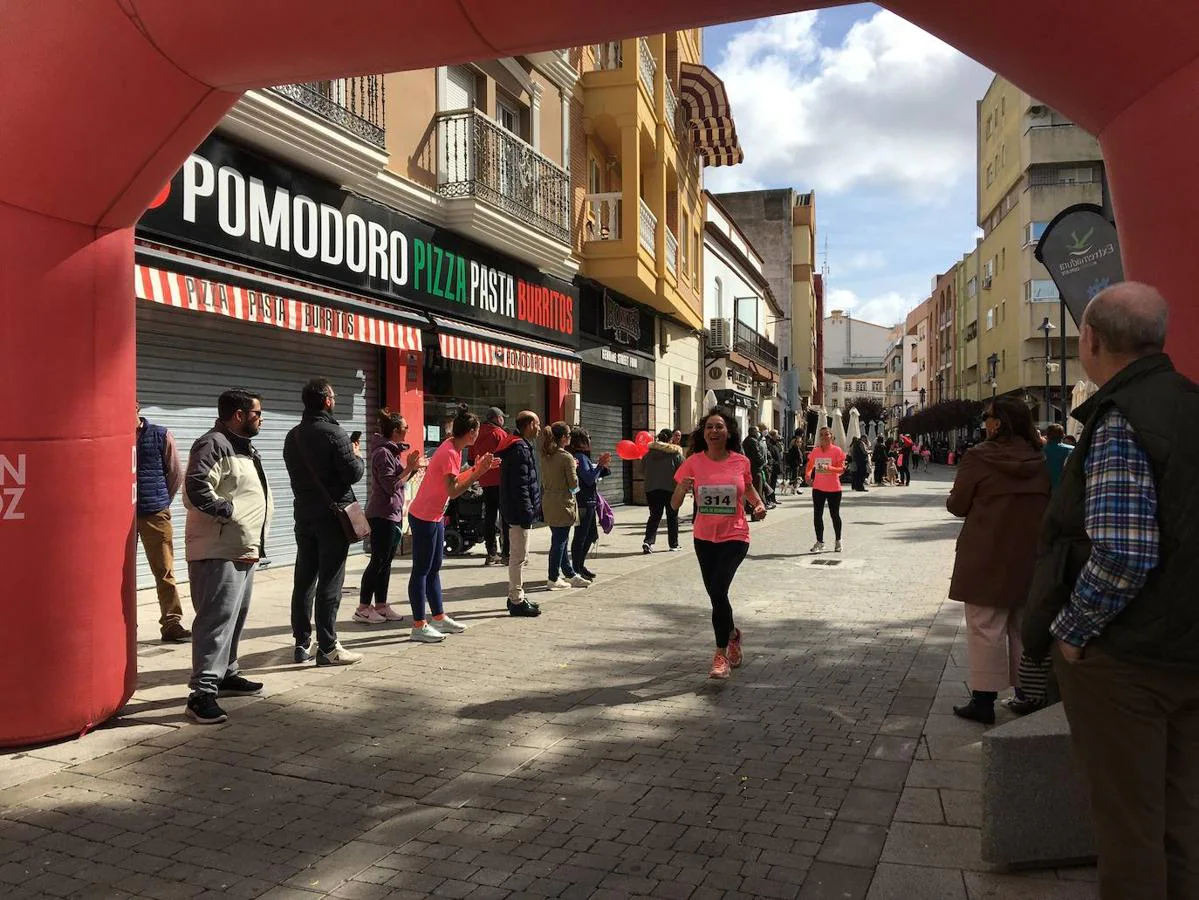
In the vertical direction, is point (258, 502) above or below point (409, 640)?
above

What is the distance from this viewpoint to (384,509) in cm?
764

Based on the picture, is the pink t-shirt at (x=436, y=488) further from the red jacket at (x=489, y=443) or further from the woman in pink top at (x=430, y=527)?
the red jacket at (x=489, y=443)

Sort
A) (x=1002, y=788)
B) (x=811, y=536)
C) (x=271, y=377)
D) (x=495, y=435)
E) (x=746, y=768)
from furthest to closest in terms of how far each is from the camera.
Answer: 1. (x=811, y=536)
2. (x=271, y=377)
3. (x=495, y=435)
4. (x=746, y=768)
5. (x=1002, y=788)

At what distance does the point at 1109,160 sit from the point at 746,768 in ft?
9.94

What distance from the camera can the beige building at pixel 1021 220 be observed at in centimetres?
4844

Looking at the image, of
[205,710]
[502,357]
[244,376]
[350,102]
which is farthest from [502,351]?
[205,710]

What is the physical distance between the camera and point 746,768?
175 inches

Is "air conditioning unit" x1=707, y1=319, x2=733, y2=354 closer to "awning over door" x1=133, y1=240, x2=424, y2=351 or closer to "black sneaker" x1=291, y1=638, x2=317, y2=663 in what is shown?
"awning over door" x1=133, y1=240, x2=424, y2=351

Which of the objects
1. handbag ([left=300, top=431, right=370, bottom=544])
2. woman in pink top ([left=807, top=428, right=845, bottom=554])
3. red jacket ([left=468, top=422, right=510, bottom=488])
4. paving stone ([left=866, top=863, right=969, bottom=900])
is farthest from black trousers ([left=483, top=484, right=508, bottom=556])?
paving stone ([left=866, top=863, right=969, bottom=900])

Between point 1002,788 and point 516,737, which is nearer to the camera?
point 1002,788

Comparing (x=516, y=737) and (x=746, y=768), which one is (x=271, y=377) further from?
(x=746, y=768)

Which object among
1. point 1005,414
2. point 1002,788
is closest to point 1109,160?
point 1005,414

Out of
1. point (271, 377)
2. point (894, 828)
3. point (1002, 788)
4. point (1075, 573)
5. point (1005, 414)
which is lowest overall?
point (894, 828)

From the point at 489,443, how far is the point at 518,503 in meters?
1.96
